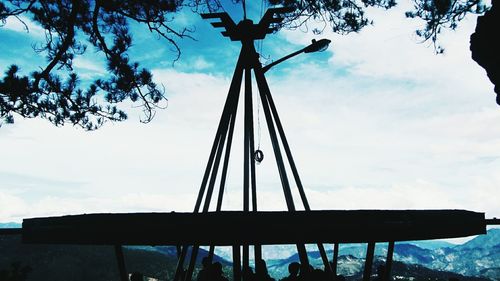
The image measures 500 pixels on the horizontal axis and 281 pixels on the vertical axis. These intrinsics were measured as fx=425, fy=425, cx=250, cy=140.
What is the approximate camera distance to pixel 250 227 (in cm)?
271

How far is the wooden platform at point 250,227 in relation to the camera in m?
2.71

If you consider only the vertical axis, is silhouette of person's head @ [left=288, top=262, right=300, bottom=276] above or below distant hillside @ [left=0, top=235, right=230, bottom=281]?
above

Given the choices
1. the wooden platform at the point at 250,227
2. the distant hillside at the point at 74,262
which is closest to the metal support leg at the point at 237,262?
the wooden platform at the point at 250,227

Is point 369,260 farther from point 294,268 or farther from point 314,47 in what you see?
point 314,47

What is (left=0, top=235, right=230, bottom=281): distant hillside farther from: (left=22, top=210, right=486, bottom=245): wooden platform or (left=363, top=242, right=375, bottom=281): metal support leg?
(left=22, top=210, right=486, bottom=245): wooden platform

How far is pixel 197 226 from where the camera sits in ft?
9.05

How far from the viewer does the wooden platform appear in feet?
8.88

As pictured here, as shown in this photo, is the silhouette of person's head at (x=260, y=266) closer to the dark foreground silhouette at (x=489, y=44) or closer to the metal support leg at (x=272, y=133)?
the metal support leg at (x=272, y=133)

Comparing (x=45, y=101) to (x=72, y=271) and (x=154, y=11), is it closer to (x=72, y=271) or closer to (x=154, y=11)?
(x=154, y=11)

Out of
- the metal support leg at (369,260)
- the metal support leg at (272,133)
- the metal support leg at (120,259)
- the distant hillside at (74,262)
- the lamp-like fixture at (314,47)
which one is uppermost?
the lamp-like fixture at (314,47)

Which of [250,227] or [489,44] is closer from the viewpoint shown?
[250,227]

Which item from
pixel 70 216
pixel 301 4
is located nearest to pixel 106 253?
pixel 301 4

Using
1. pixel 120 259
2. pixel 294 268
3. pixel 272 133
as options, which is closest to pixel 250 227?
pixel 120 259

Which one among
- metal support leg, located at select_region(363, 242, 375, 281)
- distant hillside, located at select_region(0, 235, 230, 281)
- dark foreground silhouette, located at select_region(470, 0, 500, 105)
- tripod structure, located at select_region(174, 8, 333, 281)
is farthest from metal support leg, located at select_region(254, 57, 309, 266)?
distant hillside, located at select_region(0, 235, 230, 281)
